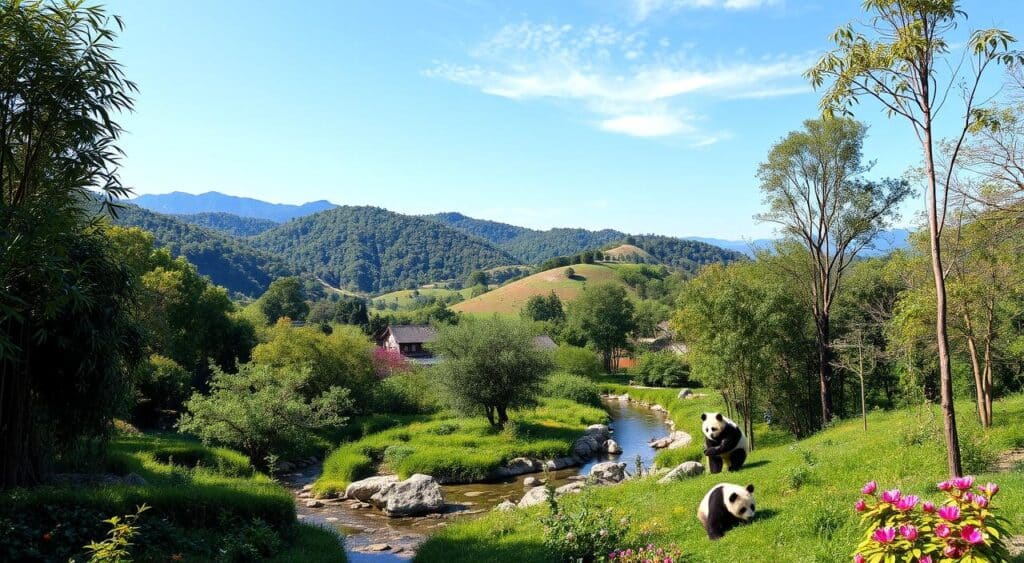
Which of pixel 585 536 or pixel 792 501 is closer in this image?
pixel 585 536

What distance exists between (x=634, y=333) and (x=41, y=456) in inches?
3026

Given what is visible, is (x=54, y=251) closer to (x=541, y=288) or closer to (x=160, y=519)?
(x=160, y=519)

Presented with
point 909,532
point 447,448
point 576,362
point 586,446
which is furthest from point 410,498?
point 576,362

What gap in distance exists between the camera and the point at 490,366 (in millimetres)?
33031

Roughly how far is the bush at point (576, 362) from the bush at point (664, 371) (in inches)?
223

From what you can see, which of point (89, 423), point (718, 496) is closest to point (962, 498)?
point (718, 496)

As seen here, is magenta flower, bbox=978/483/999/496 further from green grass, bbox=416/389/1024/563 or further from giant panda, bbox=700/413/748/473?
giant panda, bbox=700/413/748/473

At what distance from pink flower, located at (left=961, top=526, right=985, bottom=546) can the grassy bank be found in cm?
1220

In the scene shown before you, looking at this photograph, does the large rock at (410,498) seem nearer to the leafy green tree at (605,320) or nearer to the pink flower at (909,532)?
the pink flower at (909,532)

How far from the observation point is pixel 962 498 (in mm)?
5922

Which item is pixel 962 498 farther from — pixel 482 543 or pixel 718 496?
pixel 482 543

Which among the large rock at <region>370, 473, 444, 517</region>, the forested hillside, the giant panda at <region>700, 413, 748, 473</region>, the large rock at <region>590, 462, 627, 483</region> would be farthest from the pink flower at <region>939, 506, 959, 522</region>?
the forested hillside

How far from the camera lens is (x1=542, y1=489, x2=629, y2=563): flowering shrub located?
34.1 feet

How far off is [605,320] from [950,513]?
234ft
